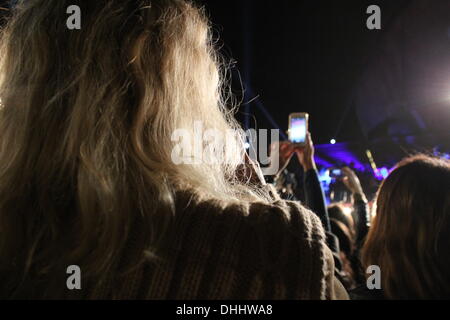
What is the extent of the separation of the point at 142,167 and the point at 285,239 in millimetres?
318

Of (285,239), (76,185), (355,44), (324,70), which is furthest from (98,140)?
(324,70)

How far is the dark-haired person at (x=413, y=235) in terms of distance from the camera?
1.25 m

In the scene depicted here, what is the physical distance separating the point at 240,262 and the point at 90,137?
0.40 m

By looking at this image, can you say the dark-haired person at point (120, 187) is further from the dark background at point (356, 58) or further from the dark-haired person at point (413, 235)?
the dark background at point (356, 58)

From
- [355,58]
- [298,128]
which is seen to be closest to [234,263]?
[298,128]

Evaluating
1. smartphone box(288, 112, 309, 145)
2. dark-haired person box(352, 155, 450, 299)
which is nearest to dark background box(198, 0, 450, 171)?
smartphone box(288, 112, 309, 145)

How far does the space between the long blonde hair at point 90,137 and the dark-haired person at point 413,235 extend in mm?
1012

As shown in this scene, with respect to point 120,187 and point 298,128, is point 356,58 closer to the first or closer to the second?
point 298,128

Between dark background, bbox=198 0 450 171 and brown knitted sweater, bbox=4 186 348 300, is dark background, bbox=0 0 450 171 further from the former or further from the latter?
brown knitted sweater, bbox=4 186 348 300

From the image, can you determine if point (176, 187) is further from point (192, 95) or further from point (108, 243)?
point (192, 95)

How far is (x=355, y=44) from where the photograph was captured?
6.24 metres

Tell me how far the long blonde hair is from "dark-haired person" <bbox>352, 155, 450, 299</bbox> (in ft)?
3.32

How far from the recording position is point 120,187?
2.04 ft

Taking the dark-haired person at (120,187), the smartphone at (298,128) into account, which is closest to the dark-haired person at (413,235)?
the dark-haired person at (120,187)
